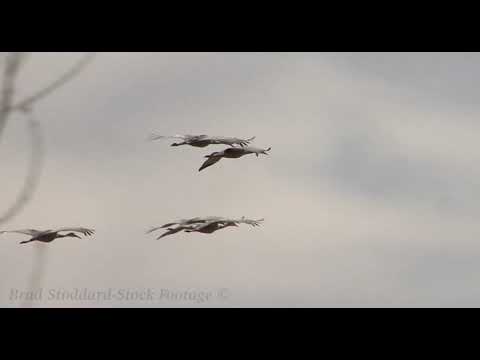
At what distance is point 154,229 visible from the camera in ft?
81.8

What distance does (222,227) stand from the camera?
2605cm
